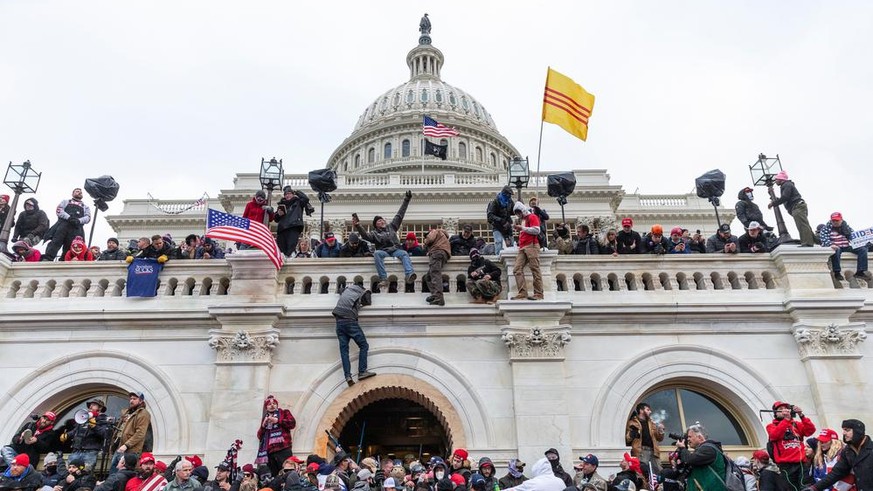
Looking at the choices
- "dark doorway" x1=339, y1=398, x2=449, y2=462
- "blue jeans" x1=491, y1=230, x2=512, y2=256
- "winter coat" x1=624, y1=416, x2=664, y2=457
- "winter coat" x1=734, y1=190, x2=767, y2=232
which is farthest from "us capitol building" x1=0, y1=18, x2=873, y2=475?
"winter coat" x1=734, y1=190, x2=767, y2=232

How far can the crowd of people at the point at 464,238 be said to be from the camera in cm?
1294

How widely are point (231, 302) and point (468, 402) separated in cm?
504

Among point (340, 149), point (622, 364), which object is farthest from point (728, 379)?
point (340, 149)

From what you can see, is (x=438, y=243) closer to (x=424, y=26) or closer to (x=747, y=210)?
(x=747, y=210)

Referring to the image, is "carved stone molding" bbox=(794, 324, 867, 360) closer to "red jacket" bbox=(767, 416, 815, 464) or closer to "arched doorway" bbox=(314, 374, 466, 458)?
"red jacket" bbox=(767, 416, 815, 464)

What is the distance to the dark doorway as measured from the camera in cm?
1412

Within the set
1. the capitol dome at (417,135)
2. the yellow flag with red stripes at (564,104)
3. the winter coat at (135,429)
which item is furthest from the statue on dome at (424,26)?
the winter coat at (135,429)

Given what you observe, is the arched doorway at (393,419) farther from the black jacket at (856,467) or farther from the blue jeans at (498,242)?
the black jacket at (856,467)

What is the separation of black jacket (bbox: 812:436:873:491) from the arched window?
387cm

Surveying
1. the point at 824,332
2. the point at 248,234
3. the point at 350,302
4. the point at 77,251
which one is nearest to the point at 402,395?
the point at 350,302

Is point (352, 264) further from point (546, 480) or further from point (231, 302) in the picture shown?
point (546, 480)

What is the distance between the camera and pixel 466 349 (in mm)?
12078

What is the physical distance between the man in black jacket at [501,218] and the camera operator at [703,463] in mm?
6458

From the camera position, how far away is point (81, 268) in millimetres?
12898
